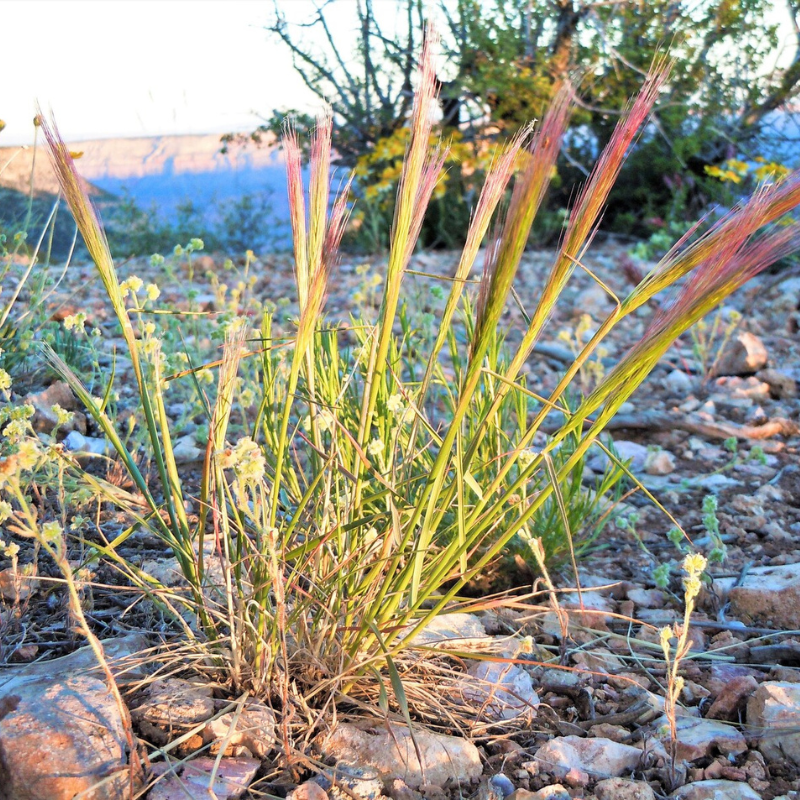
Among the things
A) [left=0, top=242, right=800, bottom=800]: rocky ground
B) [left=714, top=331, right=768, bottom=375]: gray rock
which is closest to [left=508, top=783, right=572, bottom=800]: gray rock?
[left=0, top=242, right=800, bottom=800]: rocky ground

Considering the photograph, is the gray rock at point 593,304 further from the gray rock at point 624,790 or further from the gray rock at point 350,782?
the gray rock at point 350,782

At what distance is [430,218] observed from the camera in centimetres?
659

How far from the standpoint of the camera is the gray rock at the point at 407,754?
124 cm

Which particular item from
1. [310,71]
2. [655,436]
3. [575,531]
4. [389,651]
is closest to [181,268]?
[310,71]

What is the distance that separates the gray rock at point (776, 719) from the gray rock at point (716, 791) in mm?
133

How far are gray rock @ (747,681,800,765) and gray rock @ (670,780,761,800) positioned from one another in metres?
0.13

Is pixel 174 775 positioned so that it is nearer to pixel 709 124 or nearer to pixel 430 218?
pixel 430 218

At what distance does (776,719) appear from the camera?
135 cm

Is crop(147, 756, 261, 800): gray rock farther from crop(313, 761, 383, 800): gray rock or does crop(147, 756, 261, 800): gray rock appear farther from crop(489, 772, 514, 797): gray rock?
crop(489, 772, 514, 797): gray rock

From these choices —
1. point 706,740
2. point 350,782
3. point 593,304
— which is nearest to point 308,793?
point 350,782

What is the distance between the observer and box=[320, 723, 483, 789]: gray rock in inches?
48.9

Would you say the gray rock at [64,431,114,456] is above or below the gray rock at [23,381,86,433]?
below

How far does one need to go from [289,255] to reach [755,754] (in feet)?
17.8

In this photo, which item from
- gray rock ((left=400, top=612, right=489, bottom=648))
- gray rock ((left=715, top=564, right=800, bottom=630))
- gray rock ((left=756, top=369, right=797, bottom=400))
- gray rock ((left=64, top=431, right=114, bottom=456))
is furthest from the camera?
gray rock ((left=756, top=369, right=797, bottom=400))
